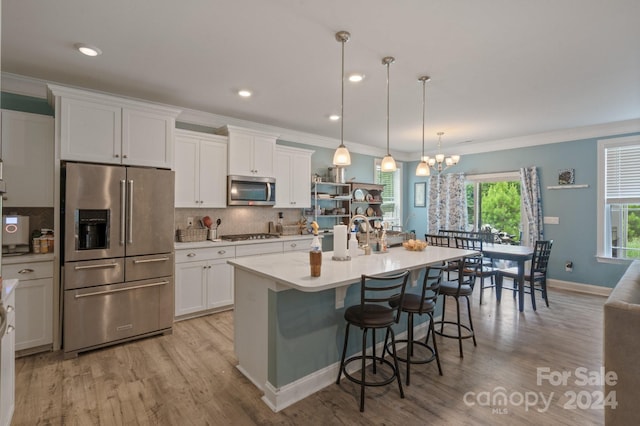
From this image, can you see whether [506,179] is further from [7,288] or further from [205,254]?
[7,288]

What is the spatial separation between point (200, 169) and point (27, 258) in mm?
1979

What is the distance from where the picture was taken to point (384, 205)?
7.44 m

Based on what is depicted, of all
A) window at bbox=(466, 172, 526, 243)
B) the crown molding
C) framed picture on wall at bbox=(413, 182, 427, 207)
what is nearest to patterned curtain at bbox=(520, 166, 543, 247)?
window at bbox=(466, 172, 526, 243)

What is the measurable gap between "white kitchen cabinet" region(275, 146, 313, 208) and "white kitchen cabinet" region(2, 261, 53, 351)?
2.90m

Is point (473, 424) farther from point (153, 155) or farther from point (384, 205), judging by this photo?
point (384, 205)

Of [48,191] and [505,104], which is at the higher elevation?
[505,104]

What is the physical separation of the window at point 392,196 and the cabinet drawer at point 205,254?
13.3 feet

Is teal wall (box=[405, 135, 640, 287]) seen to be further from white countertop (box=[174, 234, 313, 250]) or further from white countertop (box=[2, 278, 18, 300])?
white countertop (box=[2, 278, 18, 300])

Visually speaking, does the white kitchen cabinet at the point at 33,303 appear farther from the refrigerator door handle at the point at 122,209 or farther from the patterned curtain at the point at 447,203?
the patterned curtain at the point at 447,203

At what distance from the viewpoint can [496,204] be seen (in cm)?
638

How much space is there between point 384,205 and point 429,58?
4746 millimetres

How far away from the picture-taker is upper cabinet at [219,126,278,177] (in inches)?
177

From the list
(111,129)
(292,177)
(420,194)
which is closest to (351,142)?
(292,177)

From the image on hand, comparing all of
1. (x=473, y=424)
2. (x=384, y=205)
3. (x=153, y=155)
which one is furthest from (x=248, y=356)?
(x=384, y=205)
